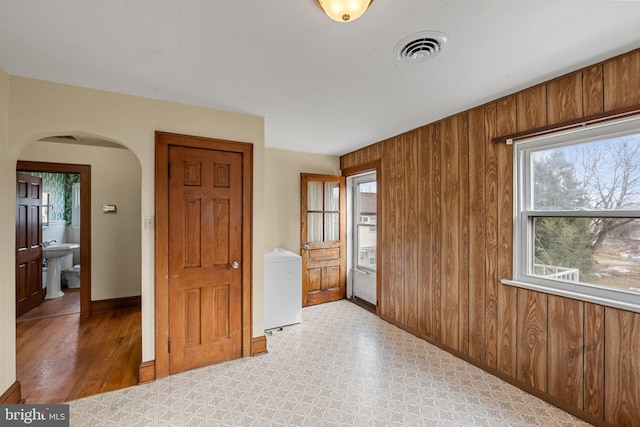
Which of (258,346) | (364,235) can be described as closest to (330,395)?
(258,346)

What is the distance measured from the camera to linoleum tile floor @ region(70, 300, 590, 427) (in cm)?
188

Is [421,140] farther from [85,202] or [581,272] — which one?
[85,202]

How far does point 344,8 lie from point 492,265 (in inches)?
89.7

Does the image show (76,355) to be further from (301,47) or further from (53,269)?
(301,47)

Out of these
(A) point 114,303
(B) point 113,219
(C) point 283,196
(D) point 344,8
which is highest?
(D) point 344,8

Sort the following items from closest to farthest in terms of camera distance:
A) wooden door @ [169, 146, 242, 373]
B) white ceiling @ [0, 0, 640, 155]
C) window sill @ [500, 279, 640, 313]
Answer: white ceiling @ [0, 0, 640, 155] → window sill @ [500, 279, 640, 313] → wooden door @ [169, 146, 242, 373]

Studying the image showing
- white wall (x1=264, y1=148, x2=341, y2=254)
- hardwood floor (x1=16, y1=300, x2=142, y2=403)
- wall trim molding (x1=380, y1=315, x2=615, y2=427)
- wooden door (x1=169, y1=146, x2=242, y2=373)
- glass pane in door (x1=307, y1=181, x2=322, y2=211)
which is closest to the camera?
wall trim molding (x1=380, y1=315, x2=615, y2=427)

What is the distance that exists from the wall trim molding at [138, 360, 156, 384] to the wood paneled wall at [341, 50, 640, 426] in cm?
261

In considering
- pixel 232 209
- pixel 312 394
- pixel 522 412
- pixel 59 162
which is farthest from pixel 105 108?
pixel 522 412

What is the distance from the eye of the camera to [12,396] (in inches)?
75.4

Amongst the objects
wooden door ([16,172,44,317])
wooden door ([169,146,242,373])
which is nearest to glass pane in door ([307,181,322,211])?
wooden door ([169,146,242,373])

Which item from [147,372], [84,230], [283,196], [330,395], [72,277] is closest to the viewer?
[330,395]

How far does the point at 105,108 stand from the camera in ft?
7.23

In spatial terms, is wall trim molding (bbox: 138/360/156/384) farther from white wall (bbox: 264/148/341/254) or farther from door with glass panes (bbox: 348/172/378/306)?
door with glass panes (bbox: 348/172/378/306)
